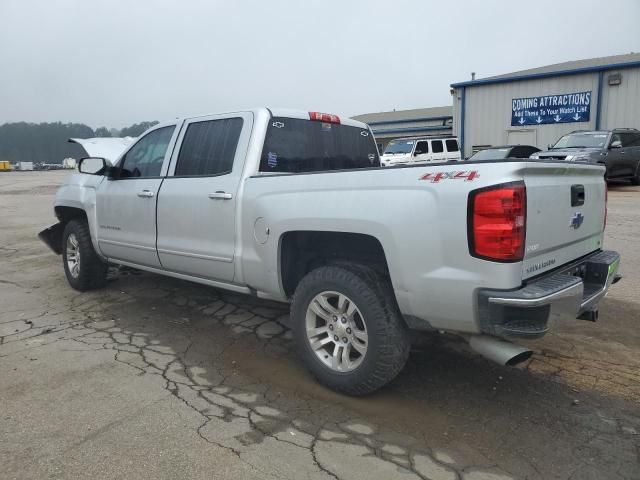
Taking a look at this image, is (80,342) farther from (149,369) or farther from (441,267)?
(441,267)

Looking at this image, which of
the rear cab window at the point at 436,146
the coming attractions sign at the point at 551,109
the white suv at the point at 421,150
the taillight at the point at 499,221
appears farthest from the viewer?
the rear cab window at the point at 436,146

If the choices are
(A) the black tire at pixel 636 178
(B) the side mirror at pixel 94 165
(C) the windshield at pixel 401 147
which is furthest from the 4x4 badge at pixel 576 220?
(C) the windshield at pixel 401 147

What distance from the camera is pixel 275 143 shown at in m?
4.18

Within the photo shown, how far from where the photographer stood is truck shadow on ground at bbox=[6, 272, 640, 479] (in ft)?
8.68

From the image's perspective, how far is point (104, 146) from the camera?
20.4 feet

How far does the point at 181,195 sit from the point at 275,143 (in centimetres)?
94

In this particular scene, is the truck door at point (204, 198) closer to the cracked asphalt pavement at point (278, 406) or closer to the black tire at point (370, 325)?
the cracked asphalt pavement at point (278, 406)

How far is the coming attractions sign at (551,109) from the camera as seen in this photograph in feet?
71.6

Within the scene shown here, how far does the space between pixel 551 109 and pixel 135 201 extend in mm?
21905

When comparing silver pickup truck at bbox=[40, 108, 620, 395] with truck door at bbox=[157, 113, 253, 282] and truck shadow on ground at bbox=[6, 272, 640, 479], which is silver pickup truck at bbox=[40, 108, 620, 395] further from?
truck shadow on ground at bbox=[6, 272, 640, 479]

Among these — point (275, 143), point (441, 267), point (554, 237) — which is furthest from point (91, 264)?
point (554, 237)

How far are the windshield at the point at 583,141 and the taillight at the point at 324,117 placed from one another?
1226 cm

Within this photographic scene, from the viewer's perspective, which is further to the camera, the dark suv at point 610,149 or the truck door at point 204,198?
the dark suv at point 610,149

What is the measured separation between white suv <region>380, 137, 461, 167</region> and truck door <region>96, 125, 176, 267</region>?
656 inches
